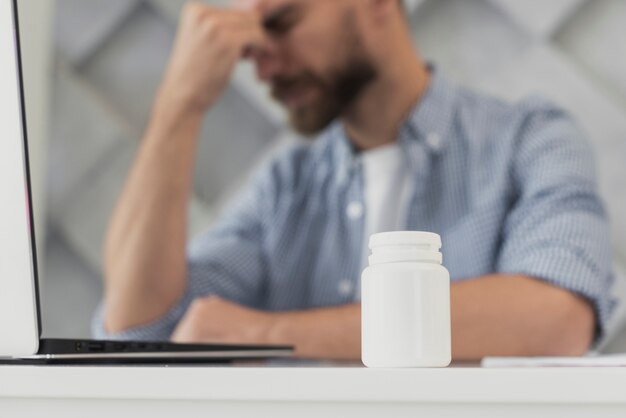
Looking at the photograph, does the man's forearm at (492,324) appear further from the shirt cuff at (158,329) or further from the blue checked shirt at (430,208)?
the shirt cuff at (158,329)

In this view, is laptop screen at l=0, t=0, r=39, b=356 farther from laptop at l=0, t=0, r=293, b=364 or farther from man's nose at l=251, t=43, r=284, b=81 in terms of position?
man's nose at l=251, t=43, r=284, b=81

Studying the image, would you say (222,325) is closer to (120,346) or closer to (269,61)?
(120,346)

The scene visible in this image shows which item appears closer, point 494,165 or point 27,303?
point 27,303

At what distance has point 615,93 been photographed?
42.6 inches

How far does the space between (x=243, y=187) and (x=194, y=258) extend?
0.19 m

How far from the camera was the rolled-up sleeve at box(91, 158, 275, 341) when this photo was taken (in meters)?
0.98

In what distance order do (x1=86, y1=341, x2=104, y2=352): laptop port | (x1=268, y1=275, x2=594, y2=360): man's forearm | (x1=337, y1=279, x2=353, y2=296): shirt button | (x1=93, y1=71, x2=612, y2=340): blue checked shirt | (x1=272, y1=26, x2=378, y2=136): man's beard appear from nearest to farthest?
(x1=86, y1=341, x2=104, y2=352): laptop port → (x1=268, y1=275, x2=594, y2=360): man's forearm → (x1=93, y1=71, x2=612, y2=340): blue checked shirt → (x1=337, y1=279, x2=353, y2=296): shirt button → (x1=272, y1=26, x2=378, y2=136): man's beard

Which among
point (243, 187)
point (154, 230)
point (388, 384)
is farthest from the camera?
point (243, 187)

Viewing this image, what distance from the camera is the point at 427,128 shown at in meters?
1.07

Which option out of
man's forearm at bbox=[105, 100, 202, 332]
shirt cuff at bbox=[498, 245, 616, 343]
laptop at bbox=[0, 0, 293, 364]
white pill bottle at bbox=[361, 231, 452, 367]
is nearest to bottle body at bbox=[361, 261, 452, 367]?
white pill bottle at bbox=[361, 231, 452, 367]

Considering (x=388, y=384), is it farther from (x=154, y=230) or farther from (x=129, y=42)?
(x=129, y=42)

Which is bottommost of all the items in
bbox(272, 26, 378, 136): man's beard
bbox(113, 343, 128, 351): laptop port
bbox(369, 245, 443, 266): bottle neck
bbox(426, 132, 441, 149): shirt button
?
bbox(113, 343, 128, 351): laptop port

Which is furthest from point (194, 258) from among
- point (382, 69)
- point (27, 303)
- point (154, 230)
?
point (27, 303)

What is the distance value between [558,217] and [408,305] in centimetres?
56
